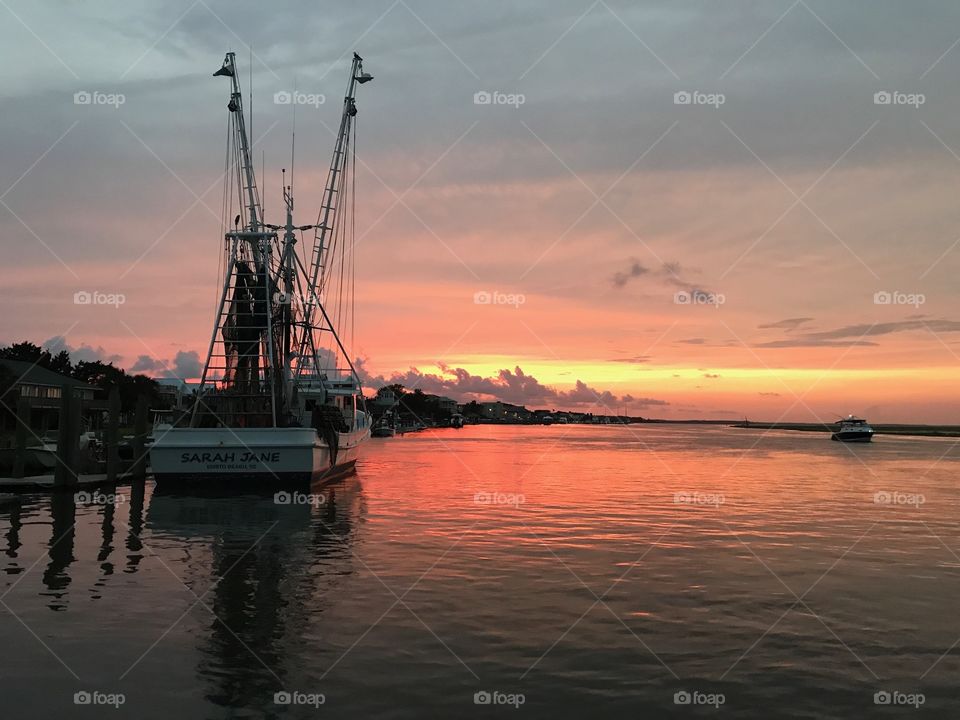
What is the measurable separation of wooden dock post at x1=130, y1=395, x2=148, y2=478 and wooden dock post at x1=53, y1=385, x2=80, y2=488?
8.69 metres

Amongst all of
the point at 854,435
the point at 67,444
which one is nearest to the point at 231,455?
the point at 67,444

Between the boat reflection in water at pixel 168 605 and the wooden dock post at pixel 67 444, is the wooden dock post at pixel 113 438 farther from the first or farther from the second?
the boat reflection in water at pixel 168 605

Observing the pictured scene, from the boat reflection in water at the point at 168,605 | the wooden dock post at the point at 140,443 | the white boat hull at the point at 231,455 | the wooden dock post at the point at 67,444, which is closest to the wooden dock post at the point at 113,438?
the wooden dock post at the point at 67,444

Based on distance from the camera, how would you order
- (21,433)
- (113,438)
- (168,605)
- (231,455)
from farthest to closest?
1. (113,438)
2. (231,455)
3. (21,433)
4. (168,605)

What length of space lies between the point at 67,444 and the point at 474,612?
2736cm

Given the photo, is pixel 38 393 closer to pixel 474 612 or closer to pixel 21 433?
pixel 21 433

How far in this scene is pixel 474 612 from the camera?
14.8 m

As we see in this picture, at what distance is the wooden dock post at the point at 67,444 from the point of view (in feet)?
114

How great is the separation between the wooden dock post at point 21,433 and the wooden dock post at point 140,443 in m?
8.46

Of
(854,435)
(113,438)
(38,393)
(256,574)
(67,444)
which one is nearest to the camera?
(256,574)

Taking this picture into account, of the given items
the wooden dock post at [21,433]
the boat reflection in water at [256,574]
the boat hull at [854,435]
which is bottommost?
the boat reflection in water at [256,574]

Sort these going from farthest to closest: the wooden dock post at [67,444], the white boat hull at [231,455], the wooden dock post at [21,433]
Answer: the white boat hull at [231,455] → the wooden dock post at [67,444] → the wooden dock post at [21,433]

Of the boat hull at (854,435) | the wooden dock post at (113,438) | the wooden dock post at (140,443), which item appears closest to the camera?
the wooden dock post at (113,438)

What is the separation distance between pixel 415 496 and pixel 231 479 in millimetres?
8353
